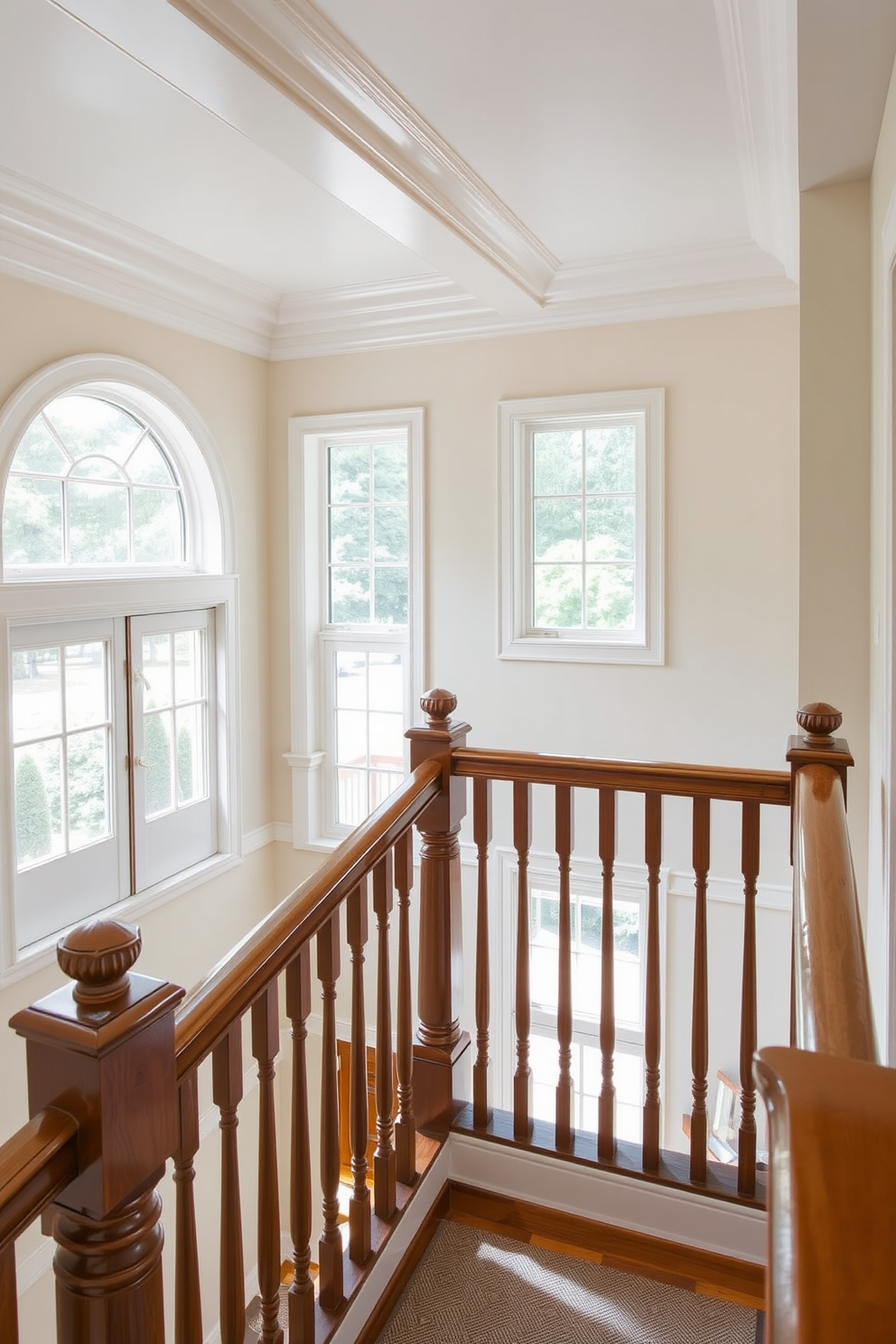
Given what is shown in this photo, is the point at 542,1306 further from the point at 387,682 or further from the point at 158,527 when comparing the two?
the point at 158,527

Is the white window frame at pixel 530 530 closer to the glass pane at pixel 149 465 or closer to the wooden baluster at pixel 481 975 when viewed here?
the glass pane at pixel 149 465

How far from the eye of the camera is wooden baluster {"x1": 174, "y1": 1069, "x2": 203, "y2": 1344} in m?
1.11

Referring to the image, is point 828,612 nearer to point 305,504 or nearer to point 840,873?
point 840,873

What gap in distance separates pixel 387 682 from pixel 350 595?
1.71 ft

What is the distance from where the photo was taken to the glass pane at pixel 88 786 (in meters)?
3.86

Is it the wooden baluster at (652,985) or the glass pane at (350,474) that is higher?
the glass pane at (350,474)

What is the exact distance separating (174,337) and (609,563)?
2.25 m

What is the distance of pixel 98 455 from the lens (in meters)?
3.97

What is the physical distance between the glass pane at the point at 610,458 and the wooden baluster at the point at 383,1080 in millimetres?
2931

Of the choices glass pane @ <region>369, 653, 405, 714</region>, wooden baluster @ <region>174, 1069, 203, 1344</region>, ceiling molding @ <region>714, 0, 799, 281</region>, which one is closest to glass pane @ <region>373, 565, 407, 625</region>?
glass pane @ <region>369, 653, 405, 714</region>

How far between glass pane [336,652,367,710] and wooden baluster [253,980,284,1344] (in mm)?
3601

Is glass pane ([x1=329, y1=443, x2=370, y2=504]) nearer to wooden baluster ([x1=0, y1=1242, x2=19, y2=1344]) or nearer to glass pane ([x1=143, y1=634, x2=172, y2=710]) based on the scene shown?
glass pane ([x1=143, y1=634, x2=172, y2=710])

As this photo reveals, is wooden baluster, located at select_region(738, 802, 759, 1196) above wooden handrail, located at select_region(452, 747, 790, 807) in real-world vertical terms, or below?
below

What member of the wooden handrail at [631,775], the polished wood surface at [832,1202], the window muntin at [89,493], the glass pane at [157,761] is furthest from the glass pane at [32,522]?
the polished wood surface at [832,1202]
